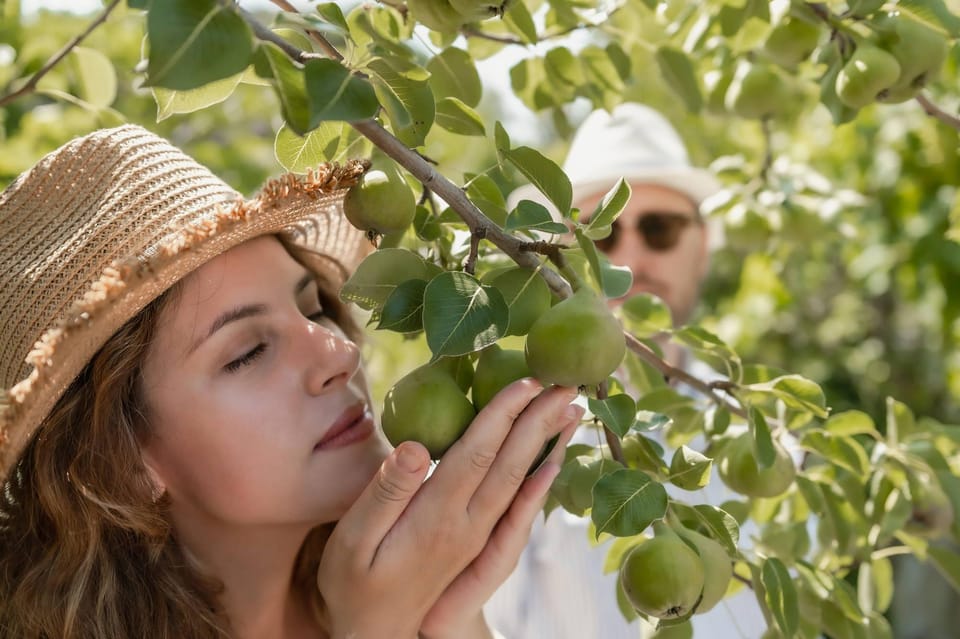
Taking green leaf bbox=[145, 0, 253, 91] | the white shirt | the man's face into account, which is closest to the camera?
green leaf bbox=[145, 0, 253, 91]

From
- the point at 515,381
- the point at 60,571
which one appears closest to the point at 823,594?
the point at 515,381

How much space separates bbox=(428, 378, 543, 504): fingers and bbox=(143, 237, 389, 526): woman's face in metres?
0.17

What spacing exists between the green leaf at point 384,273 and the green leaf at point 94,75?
0.75 m

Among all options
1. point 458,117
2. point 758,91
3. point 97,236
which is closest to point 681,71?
point 758,91

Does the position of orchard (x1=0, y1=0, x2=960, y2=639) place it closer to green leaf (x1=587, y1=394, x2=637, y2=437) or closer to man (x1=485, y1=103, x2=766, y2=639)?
green leaf (x1=587, y1=394, x2=637, y2=437)

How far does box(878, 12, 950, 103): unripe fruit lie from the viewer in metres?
1.06

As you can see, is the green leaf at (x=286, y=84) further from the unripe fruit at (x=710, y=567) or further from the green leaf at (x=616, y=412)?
the unripe fruit at (x=710, y=567)

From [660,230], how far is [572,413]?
1918 millimetres

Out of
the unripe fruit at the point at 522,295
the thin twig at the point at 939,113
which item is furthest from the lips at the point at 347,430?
the thin twig at the point at 939,113

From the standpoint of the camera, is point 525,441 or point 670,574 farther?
point 525,441

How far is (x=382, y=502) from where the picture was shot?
1059 mm

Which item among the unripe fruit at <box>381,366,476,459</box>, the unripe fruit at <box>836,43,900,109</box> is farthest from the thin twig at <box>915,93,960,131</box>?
the unripe fruit at <box>381,366,476,459</box>

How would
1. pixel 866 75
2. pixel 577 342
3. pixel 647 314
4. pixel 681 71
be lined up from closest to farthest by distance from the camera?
pixel 577 342 → pixel 866 75 → pixel 647 314 → pixel 681 71

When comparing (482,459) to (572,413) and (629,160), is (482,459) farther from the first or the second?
(629,160)
